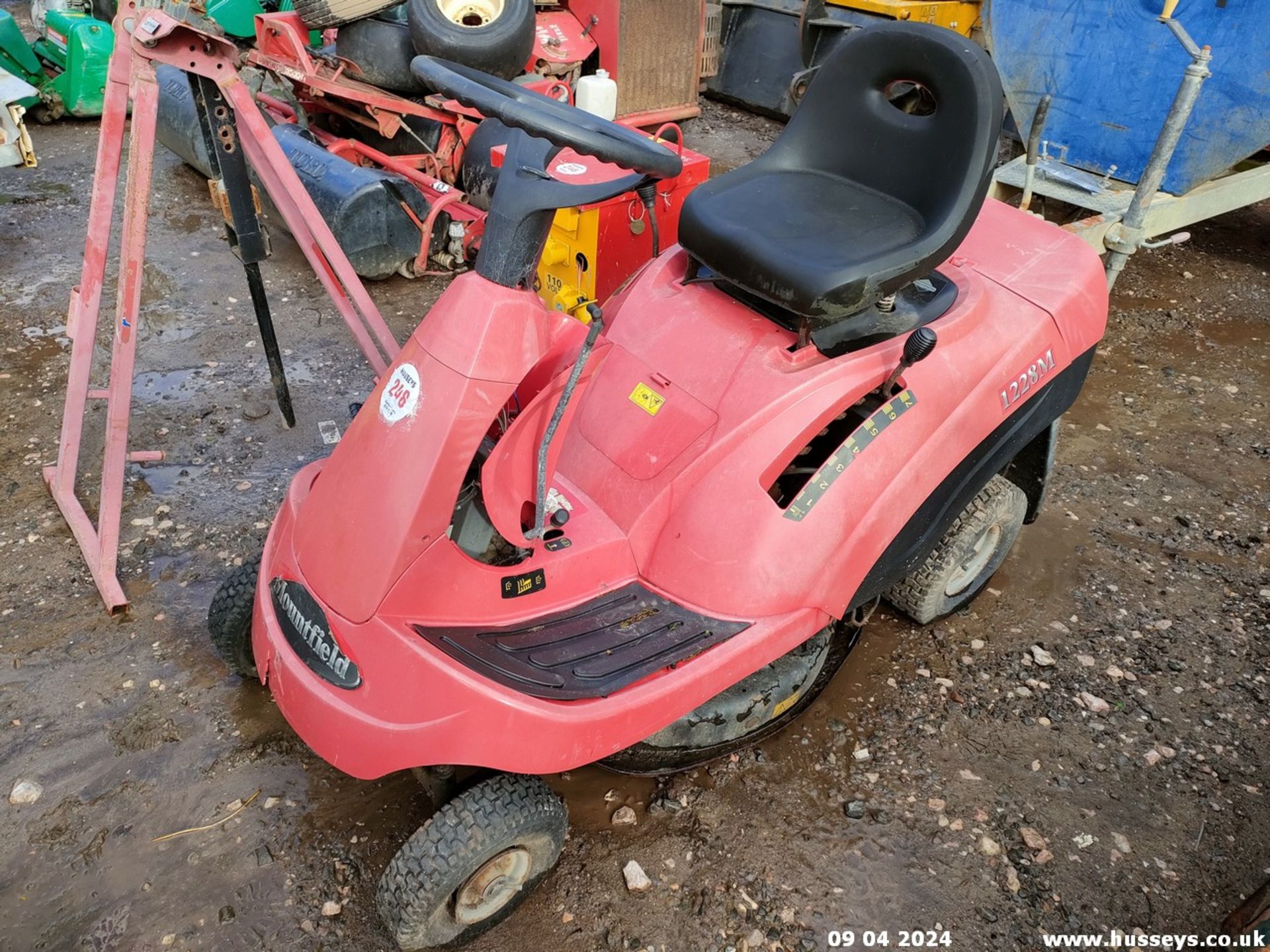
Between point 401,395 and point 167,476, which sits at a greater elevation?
point 401,395

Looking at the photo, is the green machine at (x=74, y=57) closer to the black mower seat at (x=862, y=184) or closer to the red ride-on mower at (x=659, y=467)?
the black mower seat at (x=862, y=184)

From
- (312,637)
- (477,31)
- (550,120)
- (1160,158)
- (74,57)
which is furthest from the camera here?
(74,57)

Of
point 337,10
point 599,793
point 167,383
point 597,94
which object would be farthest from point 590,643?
point 337,10

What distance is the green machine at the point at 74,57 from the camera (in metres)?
5.83

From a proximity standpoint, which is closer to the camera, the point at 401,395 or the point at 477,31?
the point at 401,395

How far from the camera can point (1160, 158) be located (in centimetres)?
301

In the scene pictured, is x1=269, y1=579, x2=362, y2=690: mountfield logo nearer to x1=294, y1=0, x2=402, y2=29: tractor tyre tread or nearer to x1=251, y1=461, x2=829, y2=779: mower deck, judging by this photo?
x1=251, y1=461, x2=829, y2=779: mower deck

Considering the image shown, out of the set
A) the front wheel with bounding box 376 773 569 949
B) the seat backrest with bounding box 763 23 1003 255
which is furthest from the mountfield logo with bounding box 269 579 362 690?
the seat backrest with bounding box 763 23 1003 255

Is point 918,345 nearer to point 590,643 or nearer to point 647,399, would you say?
point 647,399

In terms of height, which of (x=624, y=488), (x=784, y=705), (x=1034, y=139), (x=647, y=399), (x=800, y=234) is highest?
(x=1034, y=139)

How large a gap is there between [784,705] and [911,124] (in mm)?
1365

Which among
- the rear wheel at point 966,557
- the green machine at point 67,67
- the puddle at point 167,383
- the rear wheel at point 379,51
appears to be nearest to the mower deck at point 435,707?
the rear wheel at point 966,557

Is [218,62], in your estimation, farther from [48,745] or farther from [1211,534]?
[1211,534]

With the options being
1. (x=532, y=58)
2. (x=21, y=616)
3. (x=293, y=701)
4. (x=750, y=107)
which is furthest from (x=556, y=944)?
(x=750, y=107)
